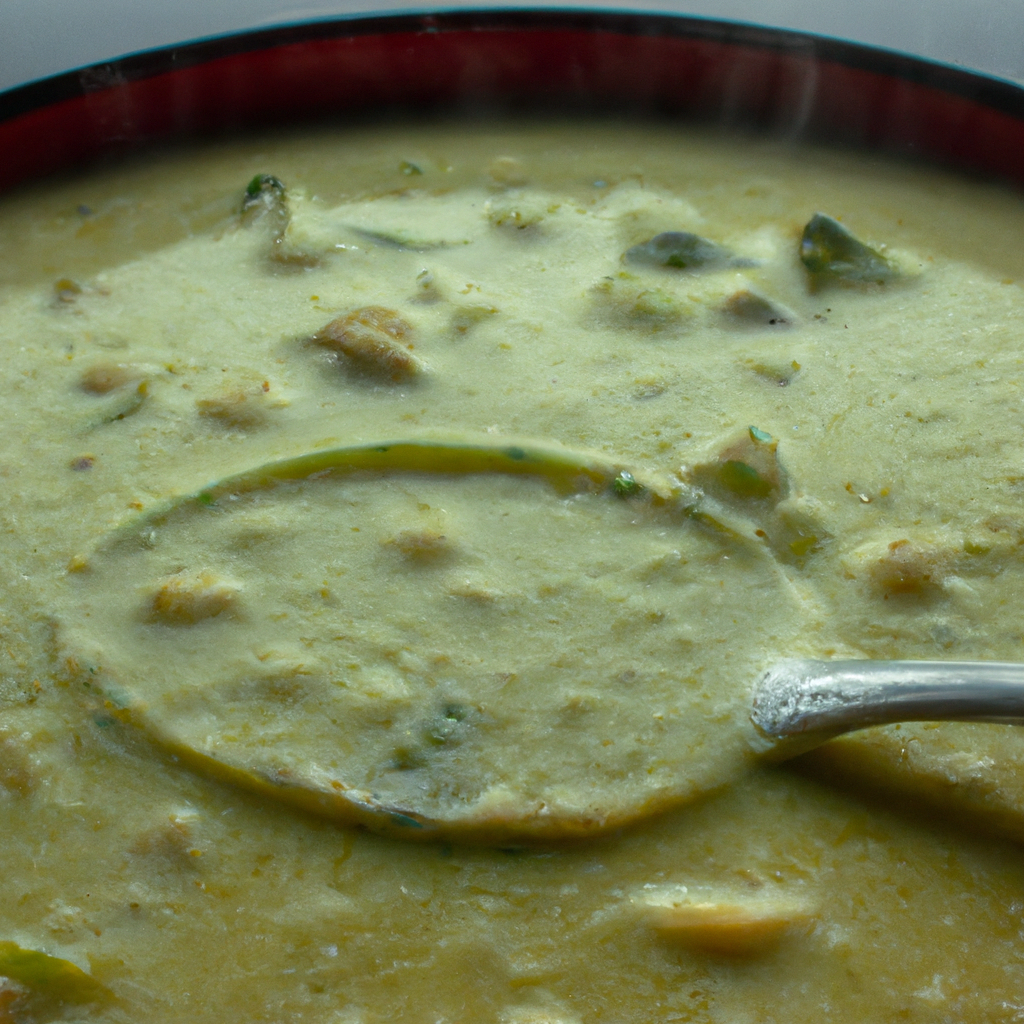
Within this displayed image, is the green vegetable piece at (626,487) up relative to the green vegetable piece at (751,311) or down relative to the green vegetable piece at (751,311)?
down

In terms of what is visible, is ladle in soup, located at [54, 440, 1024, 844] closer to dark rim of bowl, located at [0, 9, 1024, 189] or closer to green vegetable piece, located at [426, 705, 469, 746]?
green vegetable piece, located at [426, 705, 469, 746]

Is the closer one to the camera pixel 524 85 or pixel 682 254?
pixel 682 254

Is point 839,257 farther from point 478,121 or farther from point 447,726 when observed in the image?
point 447,726

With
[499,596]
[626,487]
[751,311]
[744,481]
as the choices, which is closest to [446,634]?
[499,596]

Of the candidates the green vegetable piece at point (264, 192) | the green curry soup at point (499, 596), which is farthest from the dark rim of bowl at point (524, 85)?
the green vegetable piece at point (264, 192)

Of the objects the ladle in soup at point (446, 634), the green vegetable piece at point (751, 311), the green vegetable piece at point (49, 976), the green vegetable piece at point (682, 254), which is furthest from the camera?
the green vegetable piece at point (682, 254)

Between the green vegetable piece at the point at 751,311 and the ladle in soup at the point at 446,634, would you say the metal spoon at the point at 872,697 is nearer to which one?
the ladle in soup at the point at 446,634

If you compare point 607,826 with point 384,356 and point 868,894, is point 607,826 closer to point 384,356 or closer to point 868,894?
point 868,894
